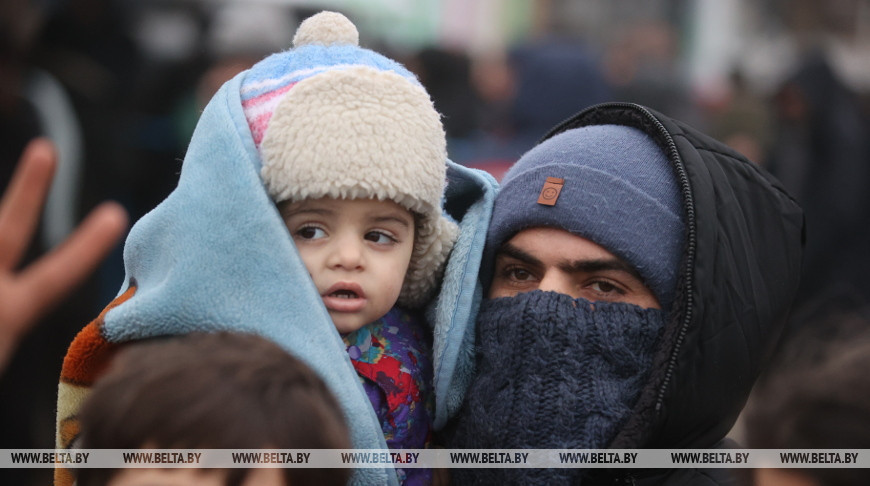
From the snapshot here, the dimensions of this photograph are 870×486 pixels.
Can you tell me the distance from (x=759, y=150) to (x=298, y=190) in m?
6.56

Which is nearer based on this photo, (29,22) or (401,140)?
(401,140)

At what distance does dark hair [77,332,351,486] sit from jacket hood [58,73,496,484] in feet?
1.16

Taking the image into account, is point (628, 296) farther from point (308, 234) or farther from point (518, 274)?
point (308, 234)

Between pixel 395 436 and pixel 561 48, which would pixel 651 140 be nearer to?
pixel 395 436

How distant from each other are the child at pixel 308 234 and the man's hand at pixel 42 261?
428mm

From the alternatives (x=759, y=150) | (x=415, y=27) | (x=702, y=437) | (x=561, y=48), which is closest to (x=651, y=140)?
(x=702, y=437)

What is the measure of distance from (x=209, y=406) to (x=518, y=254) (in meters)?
1.16

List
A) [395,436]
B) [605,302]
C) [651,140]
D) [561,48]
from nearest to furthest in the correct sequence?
[395,436] < [605,302] < [651,140] < [561,48]

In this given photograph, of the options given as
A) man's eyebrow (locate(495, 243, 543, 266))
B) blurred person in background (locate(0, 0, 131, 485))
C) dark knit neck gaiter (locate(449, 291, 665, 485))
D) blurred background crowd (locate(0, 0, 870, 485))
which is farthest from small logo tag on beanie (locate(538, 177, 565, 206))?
blurred background crowd (locate(0, 0, 870, 485))

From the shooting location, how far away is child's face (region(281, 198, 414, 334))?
91.9 inches

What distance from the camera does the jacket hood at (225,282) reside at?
2225 mm

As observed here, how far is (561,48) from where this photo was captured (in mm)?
7344

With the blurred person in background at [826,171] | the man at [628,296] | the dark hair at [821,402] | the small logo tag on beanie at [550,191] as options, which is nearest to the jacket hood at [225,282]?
the man at [628,296]

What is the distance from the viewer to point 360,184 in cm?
228
